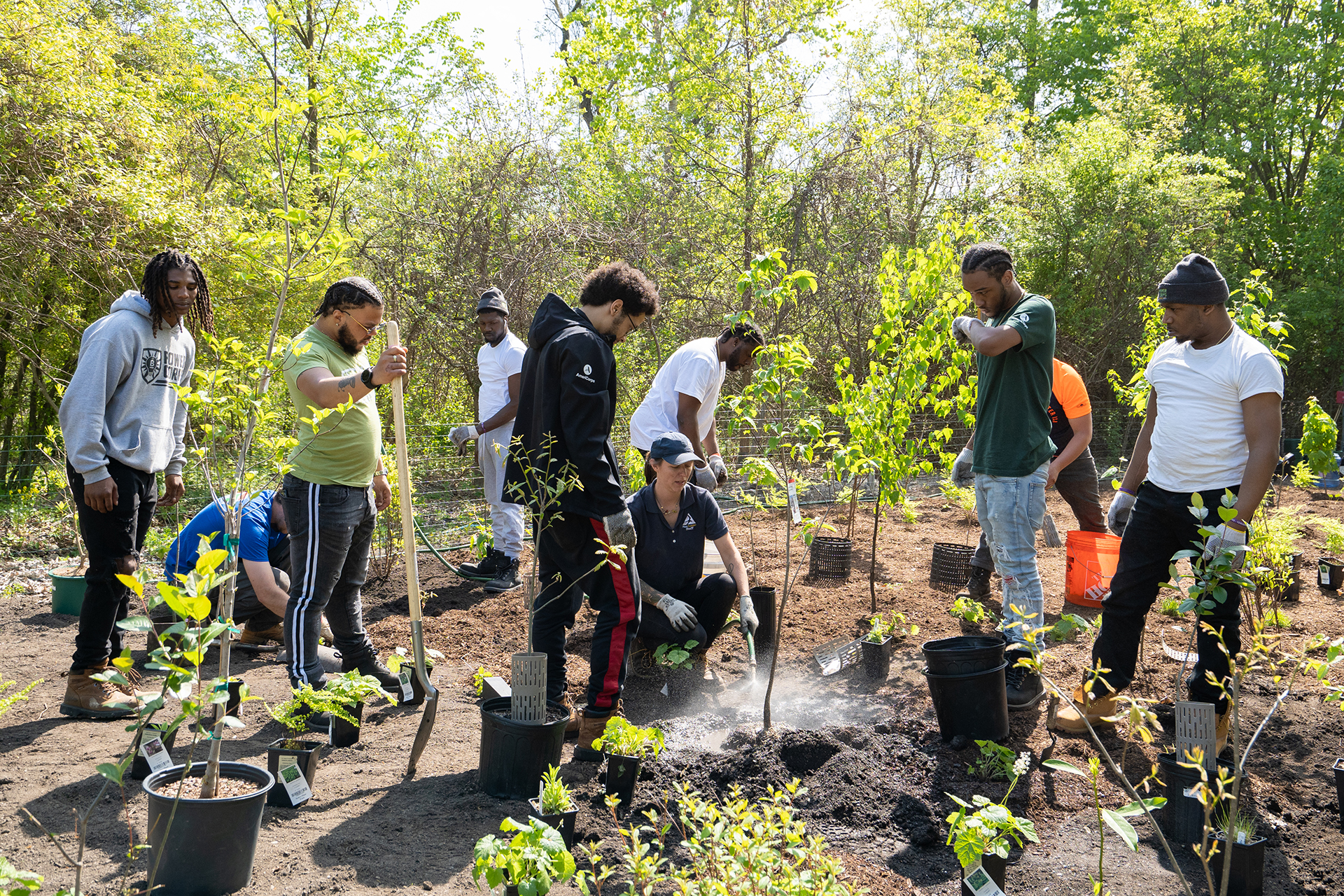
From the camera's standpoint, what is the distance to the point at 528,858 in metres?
1.63

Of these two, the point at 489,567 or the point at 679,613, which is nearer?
the point at 679,613

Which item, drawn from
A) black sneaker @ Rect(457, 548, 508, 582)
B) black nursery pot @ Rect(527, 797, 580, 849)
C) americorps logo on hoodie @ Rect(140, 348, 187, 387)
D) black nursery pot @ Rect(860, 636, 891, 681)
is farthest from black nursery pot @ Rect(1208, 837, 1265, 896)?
black sneaker @ Rect(457, 548, 508, 582)

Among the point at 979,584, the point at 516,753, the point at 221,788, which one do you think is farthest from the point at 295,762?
the point at 979,584

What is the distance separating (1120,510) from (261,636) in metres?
4.44

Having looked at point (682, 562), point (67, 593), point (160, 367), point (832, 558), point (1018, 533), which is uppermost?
point (160, 367)

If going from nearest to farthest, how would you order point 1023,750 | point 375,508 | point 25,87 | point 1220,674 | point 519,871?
point 519,871 < point 1220,674 < point 1023,750 < point 375,508 < point 25,87

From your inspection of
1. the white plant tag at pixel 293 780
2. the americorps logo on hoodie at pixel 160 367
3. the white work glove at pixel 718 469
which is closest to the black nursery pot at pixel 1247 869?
the white plant tag at pixel 293 780

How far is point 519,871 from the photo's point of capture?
1618 mm

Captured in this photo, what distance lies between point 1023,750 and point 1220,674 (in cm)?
76

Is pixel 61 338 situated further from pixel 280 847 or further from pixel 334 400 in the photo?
pixel 280 847

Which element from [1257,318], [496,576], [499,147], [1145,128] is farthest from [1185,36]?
[496,576]

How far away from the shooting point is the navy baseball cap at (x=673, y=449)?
3861mm

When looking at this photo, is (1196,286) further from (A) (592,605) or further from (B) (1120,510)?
(A) (592,605)

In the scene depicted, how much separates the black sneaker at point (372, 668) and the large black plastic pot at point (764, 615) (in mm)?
1870
